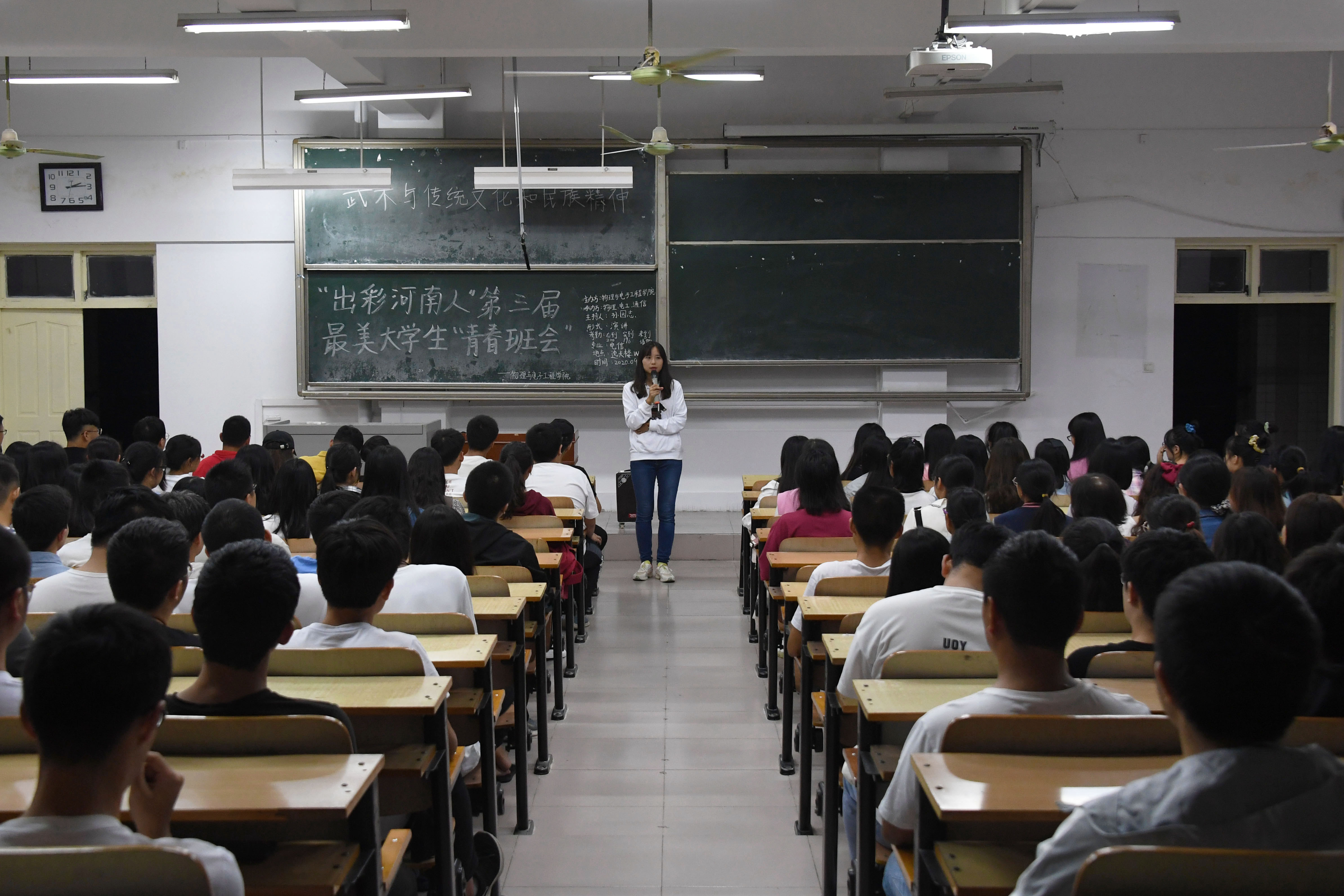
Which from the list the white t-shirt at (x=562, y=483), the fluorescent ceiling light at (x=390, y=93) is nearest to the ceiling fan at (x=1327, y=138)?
the white t-shirt at (x=562, y=483)

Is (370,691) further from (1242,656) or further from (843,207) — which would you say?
(843,207)

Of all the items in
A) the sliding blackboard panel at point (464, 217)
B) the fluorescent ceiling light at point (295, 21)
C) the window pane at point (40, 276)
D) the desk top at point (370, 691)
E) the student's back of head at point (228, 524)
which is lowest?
the desk top at point (370, 691)

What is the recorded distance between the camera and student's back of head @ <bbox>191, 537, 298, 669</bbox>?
1803 millimetres

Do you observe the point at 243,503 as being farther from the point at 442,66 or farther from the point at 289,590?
the point at 442,66

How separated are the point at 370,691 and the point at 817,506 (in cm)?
253

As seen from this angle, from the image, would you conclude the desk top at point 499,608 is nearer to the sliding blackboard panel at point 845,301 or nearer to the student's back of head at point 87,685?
the student's back of head at point 87,685

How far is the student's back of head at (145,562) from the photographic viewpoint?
2277 millimetres

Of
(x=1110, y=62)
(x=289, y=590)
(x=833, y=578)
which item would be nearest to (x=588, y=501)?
(x=833, y=578)

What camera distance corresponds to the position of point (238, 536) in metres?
2.95

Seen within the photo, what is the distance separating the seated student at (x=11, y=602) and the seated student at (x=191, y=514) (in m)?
1.08

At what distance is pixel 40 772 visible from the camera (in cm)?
131

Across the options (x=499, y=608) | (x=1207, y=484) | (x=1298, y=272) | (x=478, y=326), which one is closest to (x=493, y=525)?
(x=499, y=608)

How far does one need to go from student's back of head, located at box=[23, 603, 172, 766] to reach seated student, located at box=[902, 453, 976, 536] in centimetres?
291

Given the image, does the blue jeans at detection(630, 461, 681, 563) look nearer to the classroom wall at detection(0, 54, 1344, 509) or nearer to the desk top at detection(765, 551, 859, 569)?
the classroom wall at detection(0, 54, 1344, 509)
